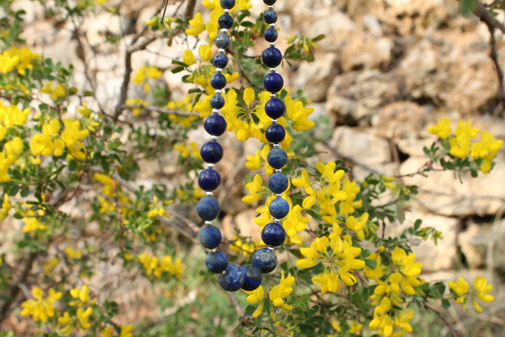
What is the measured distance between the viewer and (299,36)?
45.9 inches

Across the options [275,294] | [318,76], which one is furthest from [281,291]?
[318,76]

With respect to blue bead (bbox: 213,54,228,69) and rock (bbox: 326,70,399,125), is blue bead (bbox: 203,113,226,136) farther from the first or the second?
rock (bbox: 326,70,399,125)

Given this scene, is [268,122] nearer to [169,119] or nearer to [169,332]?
[169,119]

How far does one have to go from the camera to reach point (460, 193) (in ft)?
10.4

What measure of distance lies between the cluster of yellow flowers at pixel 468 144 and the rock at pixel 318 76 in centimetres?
267

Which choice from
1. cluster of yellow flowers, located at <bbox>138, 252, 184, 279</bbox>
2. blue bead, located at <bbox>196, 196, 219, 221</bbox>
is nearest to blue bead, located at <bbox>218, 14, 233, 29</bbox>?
blue bead, located at <bbox>196, 196, 219, 221</bbox>

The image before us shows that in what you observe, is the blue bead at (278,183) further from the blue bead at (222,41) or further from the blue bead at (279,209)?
the blue bead at (222,41)

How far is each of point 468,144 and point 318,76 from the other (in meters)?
2.78

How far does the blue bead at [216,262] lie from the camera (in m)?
0.74

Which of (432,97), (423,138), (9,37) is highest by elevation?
(9,37)

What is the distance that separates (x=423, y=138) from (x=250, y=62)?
2561 millimetres

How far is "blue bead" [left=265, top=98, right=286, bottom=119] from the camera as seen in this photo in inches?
31.9

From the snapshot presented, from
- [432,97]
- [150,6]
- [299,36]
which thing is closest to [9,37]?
[299,36]

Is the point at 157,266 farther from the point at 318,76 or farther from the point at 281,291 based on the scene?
the point at 318,76
